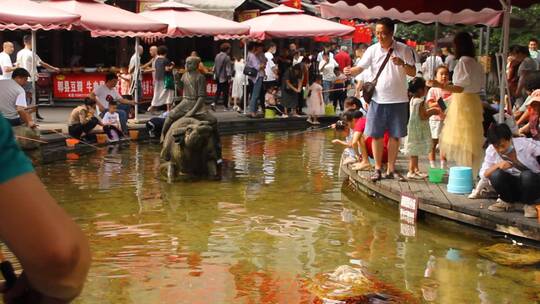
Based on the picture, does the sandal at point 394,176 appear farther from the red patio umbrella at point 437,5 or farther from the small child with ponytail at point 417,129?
the red patio umbrella at point 437,5

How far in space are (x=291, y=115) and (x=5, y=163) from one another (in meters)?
18.7

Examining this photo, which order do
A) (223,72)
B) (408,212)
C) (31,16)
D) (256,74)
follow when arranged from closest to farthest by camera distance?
(408,212) < (31,16) < (256,74) < (223,72)

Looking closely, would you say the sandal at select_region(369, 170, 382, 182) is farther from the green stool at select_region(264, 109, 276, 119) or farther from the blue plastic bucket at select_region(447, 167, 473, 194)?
the green stool at select_region(264, 109, 276, 119)

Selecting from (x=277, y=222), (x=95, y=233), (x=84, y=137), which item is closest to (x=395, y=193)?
(x=277, y=222)

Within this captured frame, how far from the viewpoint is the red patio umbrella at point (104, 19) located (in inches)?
602

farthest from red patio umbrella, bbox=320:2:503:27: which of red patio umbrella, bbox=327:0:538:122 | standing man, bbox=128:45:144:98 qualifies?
standing man, bbox=128:45:144:98

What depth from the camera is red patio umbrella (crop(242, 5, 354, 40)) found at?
1914 cm

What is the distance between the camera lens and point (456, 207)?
8102 mm

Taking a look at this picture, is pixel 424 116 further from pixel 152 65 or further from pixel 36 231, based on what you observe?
pixel 152 65

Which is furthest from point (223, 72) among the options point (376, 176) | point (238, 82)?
point (376, 176)

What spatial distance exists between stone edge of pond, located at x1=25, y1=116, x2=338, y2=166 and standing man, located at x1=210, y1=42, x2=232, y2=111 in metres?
2.37

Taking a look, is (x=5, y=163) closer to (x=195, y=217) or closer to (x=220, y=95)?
(x=195, y=217)

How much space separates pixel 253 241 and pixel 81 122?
24.5 feet

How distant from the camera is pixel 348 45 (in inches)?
1540
